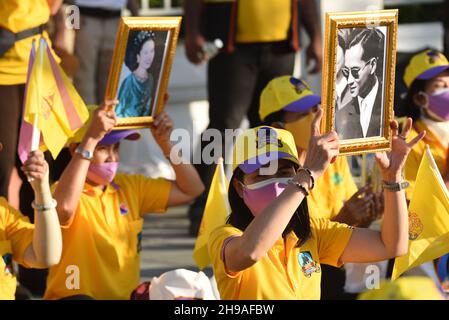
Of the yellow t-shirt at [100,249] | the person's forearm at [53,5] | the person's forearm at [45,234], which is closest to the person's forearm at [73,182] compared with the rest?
the yellow t-shirt at [100,249]

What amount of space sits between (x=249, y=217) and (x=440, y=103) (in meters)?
2.15

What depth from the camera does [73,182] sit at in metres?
5.27

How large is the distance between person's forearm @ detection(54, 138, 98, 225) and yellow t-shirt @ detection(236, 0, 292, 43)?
2.75 metres

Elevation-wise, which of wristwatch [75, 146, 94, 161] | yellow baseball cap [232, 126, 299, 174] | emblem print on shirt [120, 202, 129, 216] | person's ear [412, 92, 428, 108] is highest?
yellow baseball cap [232, 126, 299, 174]

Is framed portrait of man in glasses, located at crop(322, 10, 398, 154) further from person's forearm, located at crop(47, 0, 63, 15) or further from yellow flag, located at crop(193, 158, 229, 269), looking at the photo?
person's forearm, located at crop(47, 0, 63, 15)

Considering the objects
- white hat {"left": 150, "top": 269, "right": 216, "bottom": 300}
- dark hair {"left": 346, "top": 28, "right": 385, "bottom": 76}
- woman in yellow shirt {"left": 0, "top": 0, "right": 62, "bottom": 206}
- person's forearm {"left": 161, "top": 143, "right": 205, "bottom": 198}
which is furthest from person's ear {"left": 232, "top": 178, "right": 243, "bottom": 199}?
woman in yellow shirt {"left": 0, "top": 0, "right": 62, "bottom": 206}

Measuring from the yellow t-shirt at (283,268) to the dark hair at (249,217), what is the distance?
0.09ft

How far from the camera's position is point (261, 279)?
4.53 meters

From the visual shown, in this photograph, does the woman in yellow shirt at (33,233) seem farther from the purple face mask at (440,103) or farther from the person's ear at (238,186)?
the purple face mask at (440,103)

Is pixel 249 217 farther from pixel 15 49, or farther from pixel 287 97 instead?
pixel 15 49

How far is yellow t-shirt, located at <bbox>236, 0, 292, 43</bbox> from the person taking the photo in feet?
25.8
